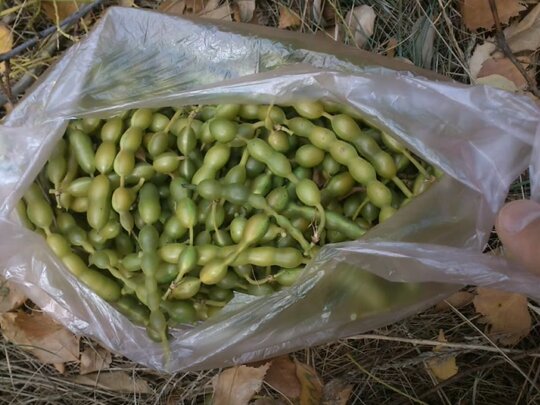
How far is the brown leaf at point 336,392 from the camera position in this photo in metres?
1.15

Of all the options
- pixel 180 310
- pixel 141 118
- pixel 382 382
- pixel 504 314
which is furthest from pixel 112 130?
pixel 504 314

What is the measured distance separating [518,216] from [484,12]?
1.81 feet

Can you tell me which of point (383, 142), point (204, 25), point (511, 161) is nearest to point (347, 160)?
point (383, 142)

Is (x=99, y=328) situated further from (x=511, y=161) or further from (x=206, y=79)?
(x=511, y=161)

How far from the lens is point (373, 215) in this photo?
1.00 m

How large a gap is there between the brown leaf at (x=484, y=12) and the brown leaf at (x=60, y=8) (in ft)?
2.39

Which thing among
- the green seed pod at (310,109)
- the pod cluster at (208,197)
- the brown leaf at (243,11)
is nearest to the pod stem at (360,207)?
the pod cluster at (208,197)

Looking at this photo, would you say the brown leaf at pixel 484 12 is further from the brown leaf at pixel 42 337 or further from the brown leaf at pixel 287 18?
the brown leaf at pixel 42 337

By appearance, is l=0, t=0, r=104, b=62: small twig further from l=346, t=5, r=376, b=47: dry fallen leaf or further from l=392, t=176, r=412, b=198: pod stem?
l=392, t=176, r=412, b=198: pod stem

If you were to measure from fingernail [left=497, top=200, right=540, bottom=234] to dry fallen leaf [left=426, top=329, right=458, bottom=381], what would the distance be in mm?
384

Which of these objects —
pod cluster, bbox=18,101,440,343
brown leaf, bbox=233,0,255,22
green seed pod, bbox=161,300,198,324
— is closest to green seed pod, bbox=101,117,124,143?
pod cluster, bbox=18,101,440,343

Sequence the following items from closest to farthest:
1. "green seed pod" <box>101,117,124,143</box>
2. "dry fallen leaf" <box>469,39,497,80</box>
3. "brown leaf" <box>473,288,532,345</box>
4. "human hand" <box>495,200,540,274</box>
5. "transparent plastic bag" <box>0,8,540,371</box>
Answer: "human hand" <box>495,200,540,274</box>
"transparent plastic bag" <box>0,8,540,371</box>
"green seed pod" <box>101,117,124,143</box>
"brown leaf" <box>473,288,532,345</box>
"dry fallen leaf" <box>469,39,497,80</box>

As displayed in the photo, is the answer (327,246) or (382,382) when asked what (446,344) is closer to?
(382,382)

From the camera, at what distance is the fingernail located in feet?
2.66
